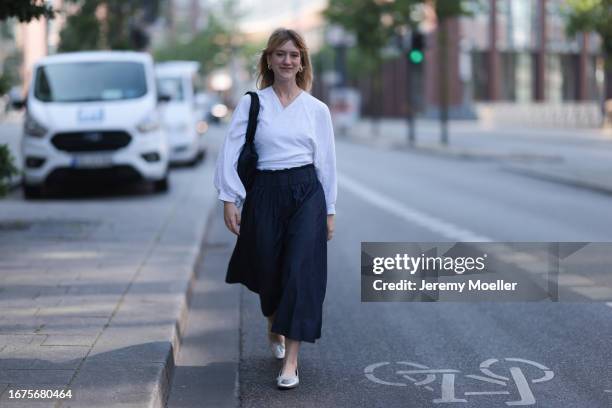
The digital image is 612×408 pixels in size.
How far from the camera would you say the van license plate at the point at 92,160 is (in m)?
15.7

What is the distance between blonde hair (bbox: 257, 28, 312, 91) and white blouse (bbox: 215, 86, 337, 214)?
89mm

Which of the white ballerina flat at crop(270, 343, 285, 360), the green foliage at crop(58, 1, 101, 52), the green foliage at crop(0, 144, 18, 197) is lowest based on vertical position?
the white ballerina flat at crop(270, 343, 285, 360)

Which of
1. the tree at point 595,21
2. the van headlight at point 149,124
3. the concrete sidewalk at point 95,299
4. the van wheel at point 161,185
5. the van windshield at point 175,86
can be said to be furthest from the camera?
the van windshield at point 175,86

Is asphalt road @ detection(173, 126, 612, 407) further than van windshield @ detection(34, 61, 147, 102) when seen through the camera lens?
No

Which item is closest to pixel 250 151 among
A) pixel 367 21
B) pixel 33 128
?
pixel 33 128

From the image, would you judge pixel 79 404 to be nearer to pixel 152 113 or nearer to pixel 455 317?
pixel 455 317

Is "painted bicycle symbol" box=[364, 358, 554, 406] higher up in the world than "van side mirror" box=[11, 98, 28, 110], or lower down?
lower down

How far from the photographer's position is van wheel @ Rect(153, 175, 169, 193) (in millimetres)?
16734

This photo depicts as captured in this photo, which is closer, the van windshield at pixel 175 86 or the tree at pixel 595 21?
the tree at pixel 595 21

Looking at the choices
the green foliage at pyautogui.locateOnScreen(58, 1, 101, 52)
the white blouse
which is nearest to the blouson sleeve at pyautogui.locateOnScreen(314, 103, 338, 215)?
the white blouse

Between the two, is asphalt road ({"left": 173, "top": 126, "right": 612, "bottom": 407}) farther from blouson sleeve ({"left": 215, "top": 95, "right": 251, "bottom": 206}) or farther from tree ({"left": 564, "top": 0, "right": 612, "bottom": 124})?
tree ({"left": 564, "top": 0, "right": 612, "bottom": 124})

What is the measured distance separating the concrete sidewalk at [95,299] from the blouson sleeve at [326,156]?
114 cm

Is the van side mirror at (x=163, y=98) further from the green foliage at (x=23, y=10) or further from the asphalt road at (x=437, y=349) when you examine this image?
the green foliage at (x=23, y=10)

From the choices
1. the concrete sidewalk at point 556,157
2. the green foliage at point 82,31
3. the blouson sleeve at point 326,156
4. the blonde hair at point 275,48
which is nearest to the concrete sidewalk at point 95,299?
the blouson sleeve at point 326,156
